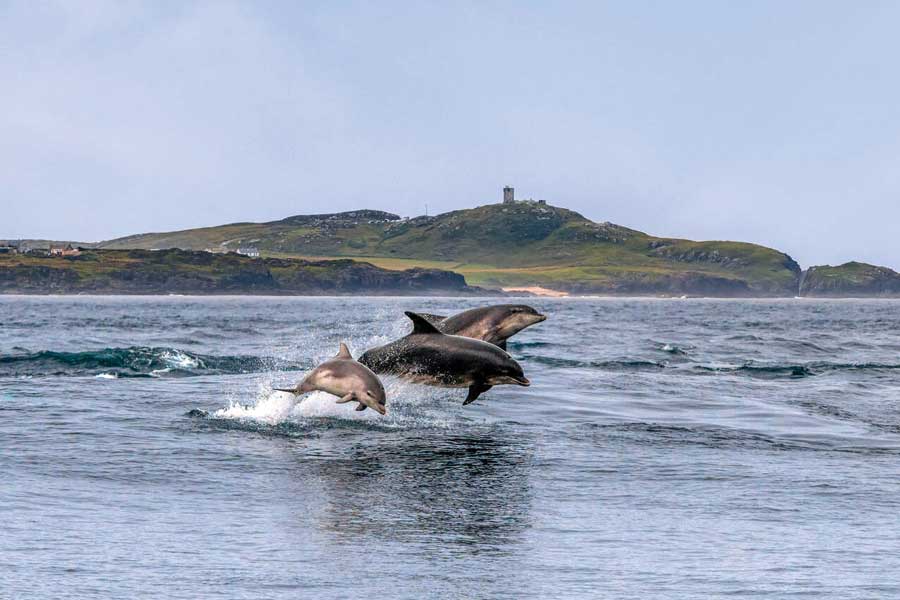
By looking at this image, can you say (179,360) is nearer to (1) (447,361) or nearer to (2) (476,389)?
(1) (447,361)

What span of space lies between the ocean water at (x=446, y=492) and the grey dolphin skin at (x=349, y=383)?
90 centimetres

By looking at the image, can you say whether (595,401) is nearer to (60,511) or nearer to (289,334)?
(60,511)

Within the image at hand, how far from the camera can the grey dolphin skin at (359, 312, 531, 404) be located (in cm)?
1989

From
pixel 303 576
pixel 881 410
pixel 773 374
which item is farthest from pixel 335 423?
pixel 773 374

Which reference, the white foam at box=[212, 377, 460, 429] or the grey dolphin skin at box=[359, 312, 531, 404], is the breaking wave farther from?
the grey dolphin skin at box=[359, 312, 531, 404]

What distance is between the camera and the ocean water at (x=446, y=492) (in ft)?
35.8

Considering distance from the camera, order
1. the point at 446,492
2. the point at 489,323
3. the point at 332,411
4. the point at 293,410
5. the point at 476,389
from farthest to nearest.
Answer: the point at 293,410
the point at 332,411
the point at 489,323
the point at 476,389
the point at 446,492

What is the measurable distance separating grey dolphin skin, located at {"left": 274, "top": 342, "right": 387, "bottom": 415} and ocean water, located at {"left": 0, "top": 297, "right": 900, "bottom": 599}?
0.90 metres

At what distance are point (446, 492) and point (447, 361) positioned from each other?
4961mm

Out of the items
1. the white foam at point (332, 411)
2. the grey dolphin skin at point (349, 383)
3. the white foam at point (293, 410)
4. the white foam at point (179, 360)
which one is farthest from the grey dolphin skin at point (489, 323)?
the white foam at point (179, 360)

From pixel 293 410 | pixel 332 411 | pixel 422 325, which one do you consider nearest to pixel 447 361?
pixel 422 325

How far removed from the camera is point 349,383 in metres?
19.1

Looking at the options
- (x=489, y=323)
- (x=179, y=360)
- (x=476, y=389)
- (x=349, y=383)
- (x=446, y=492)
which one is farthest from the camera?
(x=179, y=360)

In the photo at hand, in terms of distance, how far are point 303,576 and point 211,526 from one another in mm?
2483
